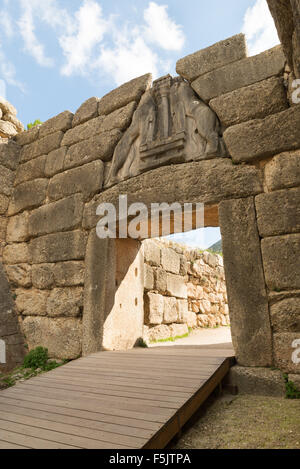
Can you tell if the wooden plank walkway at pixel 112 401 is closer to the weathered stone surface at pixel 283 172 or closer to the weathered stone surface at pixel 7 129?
the weathered stone surface at pixel 283 172

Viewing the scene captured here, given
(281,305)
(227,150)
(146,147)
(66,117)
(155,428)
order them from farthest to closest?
(66,117)
(146,147)
(227,150)
(281,305)
(155,428)

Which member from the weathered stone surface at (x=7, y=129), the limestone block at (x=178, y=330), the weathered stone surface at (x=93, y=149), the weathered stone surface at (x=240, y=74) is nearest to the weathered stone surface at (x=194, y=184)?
the weathered stone surface at (x=93, y=149)

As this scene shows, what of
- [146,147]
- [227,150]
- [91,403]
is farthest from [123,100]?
[91,403]

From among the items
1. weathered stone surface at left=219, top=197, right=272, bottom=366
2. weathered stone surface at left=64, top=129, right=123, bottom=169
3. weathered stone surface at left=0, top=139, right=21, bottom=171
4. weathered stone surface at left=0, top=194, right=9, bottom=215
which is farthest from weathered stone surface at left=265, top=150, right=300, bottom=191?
weathered stone surface at left=0, top=139, right=21, bottom=171

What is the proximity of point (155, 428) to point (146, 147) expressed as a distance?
2.94 metres

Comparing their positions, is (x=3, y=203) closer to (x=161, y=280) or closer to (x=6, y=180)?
(x=6, y=180)

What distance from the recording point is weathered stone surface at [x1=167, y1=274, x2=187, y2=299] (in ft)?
18.6

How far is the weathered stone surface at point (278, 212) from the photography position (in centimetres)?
280

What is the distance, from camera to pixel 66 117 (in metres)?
5.12

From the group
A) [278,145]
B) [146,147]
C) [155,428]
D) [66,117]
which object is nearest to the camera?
[155,428]

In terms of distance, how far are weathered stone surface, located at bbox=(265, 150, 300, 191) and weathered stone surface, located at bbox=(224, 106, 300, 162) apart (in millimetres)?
82

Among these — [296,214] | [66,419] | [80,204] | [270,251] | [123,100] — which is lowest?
[66,419]

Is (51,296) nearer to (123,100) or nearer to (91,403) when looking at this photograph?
(91,403)

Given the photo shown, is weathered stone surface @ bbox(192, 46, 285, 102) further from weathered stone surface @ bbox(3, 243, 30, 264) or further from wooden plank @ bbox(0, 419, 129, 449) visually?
wooden plank @ bbox(0, 419, 129, 449)
